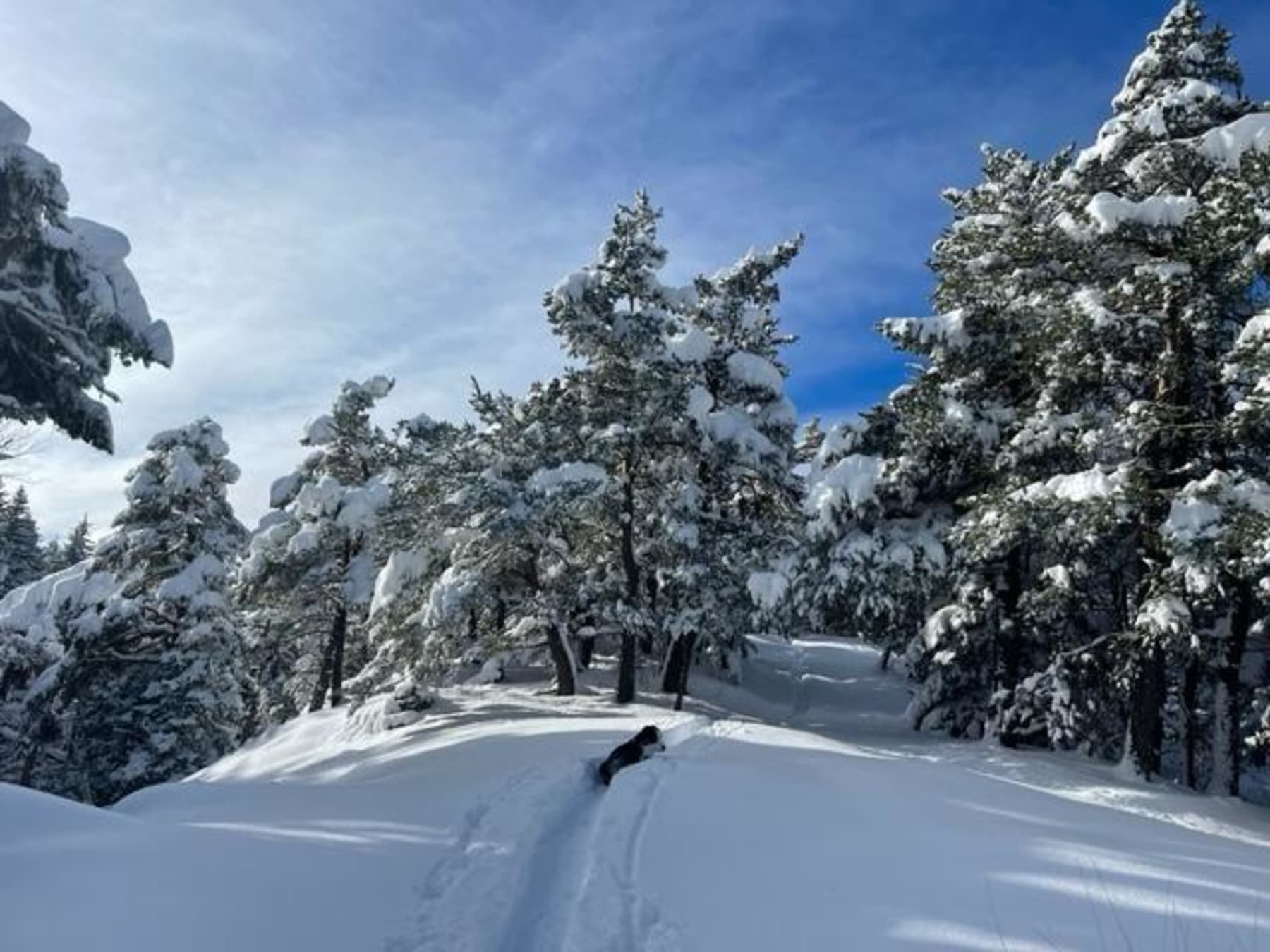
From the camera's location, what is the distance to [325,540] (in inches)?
1024

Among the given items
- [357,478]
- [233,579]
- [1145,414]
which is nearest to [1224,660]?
[1145,414]

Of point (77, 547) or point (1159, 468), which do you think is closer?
point (1159, 468)

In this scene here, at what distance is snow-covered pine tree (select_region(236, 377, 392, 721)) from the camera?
25.4 metres

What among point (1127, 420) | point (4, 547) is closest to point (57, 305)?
point (1127, 420)

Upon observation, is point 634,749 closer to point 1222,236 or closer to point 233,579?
point 1222,236

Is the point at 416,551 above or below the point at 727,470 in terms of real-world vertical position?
below

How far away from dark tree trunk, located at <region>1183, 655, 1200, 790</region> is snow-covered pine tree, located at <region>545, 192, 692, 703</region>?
38.3ft

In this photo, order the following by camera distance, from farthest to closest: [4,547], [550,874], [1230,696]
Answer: [4,547], [1230,696], [550,874]

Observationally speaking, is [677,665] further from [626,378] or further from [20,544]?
[20,544]

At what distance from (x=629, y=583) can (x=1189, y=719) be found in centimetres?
1308

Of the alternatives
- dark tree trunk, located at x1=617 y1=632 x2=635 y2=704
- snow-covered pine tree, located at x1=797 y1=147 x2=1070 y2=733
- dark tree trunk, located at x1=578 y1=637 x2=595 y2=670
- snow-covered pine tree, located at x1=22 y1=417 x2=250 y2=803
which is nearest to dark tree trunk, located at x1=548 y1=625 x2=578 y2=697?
dark tree trunk, located at x1=617 y1=632 x2=635 y2=704

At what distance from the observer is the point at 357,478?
28016 mm

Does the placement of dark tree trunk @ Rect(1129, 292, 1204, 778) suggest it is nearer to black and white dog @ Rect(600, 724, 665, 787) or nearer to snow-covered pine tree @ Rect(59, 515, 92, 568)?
black and white dog @ Rect(600, 724, 665, 787)

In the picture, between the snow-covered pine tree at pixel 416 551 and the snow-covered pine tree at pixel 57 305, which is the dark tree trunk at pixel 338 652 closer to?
the snow-covered pine tree at pixel 416 551
